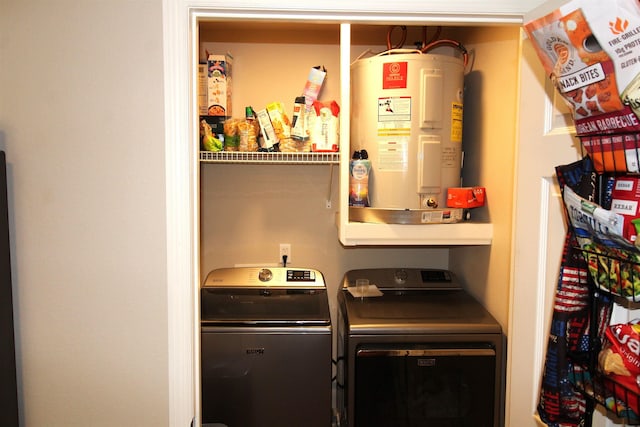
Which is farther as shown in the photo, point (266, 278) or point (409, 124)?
point (266, 278)

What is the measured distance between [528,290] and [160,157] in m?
0.96

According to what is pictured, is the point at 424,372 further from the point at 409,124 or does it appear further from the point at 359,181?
the point at 409,124

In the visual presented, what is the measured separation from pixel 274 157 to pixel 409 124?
0.62m

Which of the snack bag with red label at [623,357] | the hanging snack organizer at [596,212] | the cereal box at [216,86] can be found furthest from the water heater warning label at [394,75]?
the snack bag with red label at [623,357]

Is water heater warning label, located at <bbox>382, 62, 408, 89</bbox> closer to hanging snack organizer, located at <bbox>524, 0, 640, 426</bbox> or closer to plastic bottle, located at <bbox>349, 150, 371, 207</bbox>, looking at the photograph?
plastic bottle, located at <bbox>349, 150, 371, 207</bbox>

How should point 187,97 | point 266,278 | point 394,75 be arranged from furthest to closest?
point 266,278, point 394,75, point 187,97

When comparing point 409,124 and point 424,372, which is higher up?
point 409,124

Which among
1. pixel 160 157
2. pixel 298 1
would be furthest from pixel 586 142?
pixel 160 157

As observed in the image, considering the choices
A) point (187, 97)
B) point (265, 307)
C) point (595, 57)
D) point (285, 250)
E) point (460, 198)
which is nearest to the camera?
point (595, 57)

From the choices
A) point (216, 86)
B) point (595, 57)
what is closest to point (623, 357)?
point (595, 57)

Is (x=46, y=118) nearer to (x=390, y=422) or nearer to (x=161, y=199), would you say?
(x=161, y=199)

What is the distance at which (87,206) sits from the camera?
3.69 feet

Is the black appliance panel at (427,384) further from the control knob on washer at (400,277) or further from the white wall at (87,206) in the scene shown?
the white wall at (87,206)

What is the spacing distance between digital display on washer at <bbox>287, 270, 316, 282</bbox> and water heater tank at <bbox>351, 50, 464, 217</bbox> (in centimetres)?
55
